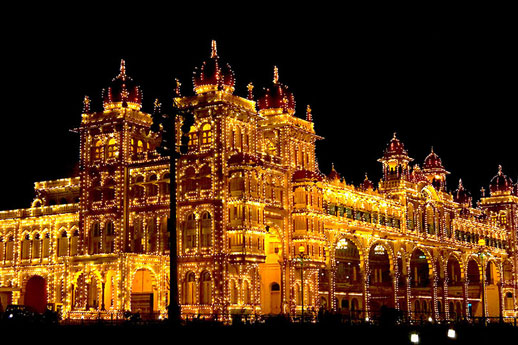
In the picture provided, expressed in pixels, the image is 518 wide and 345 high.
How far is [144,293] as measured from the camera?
2514 inches

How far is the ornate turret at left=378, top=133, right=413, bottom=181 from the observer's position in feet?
274

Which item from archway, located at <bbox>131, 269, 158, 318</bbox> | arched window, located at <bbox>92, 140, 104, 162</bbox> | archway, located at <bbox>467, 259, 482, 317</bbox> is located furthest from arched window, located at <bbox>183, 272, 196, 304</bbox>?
archway, located at <bbox>467, 259, 482, 317</bbox>

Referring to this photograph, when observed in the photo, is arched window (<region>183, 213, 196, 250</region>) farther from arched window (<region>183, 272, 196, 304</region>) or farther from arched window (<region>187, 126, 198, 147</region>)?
arched window (<region>187, 126, 198, 147</region>)

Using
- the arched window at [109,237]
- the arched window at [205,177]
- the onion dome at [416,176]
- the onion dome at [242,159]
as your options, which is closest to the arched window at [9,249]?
the arched window at [109,237]

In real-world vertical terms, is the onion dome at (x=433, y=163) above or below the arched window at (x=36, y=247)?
above

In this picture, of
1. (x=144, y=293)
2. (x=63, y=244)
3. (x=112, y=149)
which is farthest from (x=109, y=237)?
(x=63, y=244)

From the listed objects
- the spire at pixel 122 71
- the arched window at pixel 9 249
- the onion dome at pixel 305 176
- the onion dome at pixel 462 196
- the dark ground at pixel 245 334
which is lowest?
the dark ground at pixel 245 334

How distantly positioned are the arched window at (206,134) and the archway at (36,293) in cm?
2480

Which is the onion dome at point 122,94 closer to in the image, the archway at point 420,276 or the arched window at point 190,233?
the arched window at point 190,233

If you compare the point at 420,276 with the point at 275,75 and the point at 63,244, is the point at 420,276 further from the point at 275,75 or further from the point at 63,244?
the point at 63,244

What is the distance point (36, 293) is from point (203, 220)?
24.0 meters

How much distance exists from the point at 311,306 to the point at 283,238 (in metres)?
6.17

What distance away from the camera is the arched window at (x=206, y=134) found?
60812mm

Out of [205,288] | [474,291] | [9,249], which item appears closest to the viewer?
[205,288]
